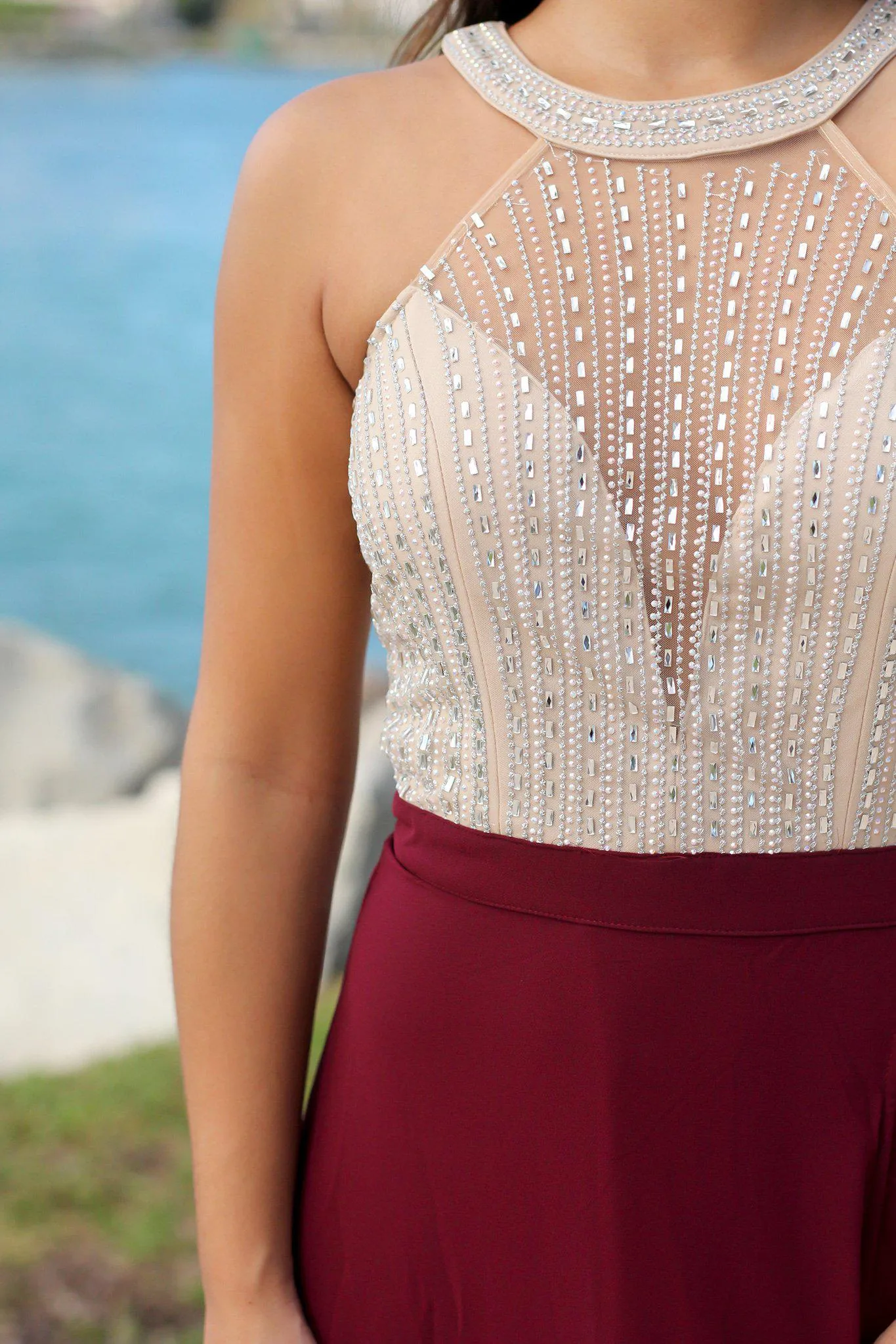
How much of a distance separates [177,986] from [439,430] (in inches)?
14.1

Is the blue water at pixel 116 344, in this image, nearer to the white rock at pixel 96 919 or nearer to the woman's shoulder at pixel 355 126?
the white rock at pixel 96 919

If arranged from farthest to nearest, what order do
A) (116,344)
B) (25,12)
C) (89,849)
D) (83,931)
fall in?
1. (116,344)
2. (89,849)
3. (83,931)
4. (25,12)

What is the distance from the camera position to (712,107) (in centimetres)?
64

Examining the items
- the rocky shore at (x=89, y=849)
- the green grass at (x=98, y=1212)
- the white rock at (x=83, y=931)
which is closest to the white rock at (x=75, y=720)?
the rocky shore at (x=89, y=849)

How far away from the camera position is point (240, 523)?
0.72 metres

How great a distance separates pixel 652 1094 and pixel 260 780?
0.27 metres

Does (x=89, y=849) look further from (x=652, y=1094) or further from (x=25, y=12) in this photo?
(x=652, y=1094)

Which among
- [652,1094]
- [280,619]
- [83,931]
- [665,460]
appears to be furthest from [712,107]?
[83,931]

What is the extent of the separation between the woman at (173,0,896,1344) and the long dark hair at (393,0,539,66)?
0.09m

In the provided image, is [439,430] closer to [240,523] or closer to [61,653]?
[240,523]

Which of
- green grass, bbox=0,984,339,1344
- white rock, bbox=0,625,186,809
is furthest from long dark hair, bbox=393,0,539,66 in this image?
white rock, bbox=0,625,186,809

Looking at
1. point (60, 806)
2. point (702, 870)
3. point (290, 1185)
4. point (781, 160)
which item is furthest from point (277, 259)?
point (60, 806)

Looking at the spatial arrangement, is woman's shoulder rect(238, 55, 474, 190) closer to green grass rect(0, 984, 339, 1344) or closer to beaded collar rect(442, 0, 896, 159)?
beaded collar rect(442, 0, 896, 159)

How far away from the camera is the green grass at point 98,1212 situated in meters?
2.08
